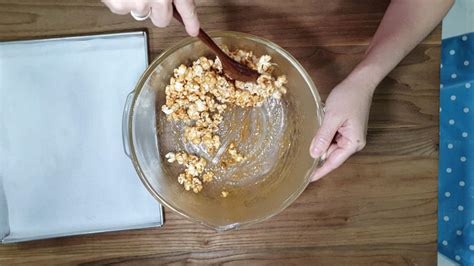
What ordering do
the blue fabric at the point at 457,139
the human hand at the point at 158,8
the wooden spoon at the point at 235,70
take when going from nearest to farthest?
1. the human hand at the point at 158,8
2. the wooden spoon at the point at 235,70
3. the blue fabric at the point at 457,139

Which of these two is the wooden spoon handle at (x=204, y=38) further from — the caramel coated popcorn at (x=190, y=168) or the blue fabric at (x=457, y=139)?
the blue fabric at (x=457, y=139)

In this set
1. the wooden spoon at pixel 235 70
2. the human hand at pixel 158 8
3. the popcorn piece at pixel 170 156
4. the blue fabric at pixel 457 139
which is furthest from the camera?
the blue fabric at pixel 457 139

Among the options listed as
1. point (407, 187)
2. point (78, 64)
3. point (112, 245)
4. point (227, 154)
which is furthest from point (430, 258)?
point (78, 64)

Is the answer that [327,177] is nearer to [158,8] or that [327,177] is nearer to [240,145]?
[240,145]

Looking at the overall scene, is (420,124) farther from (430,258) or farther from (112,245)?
(112,245)

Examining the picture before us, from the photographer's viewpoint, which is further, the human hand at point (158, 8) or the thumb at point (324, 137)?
the thumb at point (324, 137)

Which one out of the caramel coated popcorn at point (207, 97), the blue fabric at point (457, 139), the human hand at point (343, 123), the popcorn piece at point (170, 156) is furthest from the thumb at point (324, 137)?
the blue fabric at point (457, 139)
